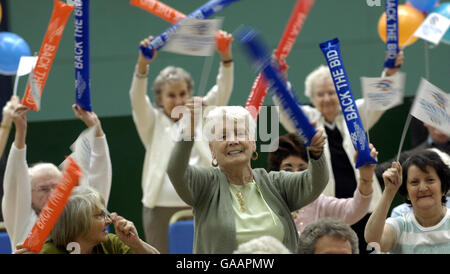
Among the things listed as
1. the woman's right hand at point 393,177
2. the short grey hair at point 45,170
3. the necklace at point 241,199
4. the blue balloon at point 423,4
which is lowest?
the short grey hair at point 45,170

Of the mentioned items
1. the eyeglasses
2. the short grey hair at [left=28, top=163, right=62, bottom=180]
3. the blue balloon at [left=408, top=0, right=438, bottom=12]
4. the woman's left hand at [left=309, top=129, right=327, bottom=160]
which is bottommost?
the eyeglasses

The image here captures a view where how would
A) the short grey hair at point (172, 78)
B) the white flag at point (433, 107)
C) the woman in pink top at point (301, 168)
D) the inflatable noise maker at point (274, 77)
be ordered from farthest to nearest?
the short grey hair at point (172, 78)
the woman in pink top at point (301, 168)
the white flag at point (433, 107)
the inflatable noise maker at point (274, 77)

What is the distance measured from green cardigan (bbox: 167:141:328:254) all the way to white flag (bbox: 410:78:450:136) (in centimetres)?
41

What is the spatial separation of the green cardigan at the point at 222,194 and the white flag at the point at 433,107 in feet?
1.35

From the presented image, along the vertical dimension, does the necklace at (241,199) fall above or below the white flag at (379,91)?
below

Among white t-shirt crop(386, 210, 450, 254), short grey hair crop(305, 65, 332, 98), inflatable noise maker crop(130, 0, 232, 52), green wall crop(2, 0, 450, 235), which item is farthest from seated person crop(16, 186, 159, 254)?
green wall crop(2, 0, 450, 235)

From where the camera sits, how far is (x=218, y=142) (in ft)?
7.45

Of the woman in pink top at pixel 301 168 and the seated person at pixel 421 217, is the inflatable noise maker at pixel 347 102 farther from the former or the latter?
the woman in pink top at pixel 301 168

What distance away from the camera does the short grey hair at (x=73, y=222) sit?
2367 millimetres

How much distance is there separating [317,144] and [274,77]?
250 mm

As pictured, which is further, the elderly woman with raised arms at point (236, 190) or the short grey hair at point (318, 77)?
the short grey hair at point (318, 77)

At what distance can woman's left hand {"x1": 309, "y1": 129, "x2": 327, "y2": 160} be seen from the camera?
218 centimetres

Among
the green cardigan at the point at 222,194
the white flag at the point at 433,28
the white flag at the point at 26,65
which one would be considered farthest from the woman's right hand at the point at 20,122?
the white flag at the point at 433,28

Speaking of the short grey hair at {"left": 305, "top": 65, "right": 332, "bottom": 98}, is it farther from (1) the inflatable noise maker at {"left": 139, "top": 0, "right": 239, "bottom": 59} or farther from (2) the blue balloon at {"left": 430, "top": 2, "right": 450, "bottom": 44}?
(1) the inflatable noise maker at {"left": 139, "top": 0, "right": 239, "bottom": 59}
